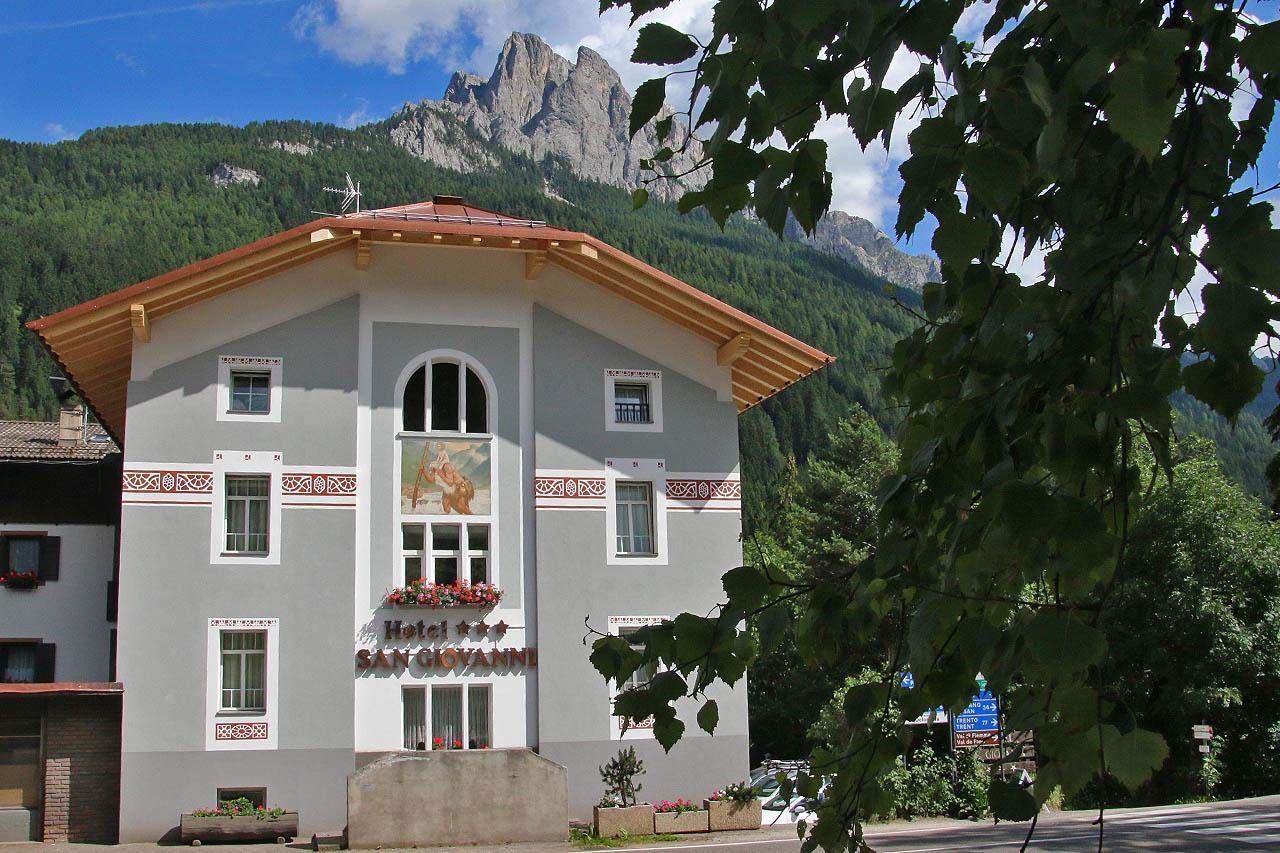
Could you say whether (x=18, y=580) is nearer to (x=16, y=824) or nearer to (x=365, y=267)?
(x=16, y=824)

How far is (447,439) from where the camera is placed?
24391mm

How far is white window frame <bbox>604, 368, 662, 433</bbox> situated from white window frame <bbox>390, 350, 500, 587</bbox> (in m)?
2.12

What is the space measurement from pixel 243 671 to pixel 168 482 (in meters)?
3.45

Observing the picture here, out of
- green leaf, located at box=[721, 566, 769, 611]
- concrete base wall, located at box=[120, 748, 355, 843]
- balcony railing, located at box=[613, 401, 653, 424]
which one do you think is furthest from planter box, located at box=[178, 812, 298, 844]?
green leaf, located at box=[721, 566, 769, 611]

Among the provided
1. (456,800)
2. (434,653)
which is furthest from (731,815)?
(434,653)

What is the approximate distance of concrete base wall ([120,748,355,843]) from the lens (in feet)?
71.1

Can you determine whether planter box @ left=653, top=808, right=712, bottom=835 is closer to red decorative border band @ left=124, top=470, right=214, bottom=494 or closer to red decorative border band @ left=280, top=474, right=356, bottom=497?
red decorative border band @ left=280, top=474, right=356, bottom=497

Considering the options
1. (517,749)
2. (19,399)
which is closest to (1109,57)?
(517,749)

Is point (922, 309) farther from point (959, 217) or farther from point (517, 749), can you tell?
point (517, 749)

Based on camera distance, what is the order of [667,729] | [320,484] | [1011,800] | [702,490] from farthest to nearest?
1. [702,490]
2. [320,484]
3. [667,729]
4. [1011,800]

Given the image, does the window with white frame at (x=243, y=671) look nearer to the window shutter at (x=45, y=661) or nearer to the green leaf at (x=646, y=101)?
the window shutter at (x=45, y=661)

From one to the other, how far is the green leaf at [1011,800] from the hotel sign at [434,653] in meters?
21.4

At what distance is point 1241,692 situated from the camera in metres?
35.6

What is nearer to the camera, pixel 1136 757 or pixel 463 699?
pixel 1136 757
